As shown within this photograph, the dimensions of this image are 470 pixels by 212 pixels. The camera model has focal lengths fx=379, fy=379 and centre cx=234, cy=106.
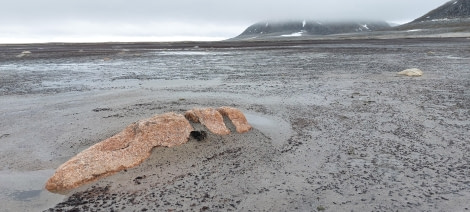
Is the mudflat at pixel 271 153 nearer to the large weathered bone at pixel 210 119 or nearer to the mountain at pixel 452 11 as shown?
the large weathered bone at pixel 210 119

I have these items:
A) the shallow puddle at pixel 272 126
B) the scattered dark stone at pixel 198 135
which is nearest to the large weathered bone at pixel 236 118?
the shallow puddle at pixel 272 126

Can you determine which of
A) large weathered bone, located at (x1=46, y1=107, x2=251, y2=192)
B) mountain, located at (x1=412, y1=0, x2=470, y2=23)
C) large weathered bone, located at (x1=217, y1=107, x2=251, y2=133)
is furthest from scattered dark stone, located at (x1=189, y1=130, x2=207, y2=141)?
mountain, located at (x1=412, y1=0, x2=470, y2=23)

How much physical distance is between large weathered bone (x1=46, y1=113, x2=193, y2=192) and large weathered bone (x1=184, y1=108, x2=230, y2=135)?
17.3 inches

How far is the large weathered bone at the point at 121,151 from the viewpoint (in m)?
6.02

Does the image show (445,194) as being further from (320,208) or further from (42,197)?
(42,197)

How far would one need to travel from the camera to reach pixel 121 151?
269 inches

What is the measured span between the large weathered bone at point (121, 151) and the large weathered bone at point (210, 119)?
439mm

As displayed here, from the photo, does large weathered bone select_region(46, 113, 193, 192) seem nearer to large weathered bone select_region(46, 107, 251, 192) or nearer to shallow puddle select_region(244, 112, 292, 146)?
large weathered bone select_region(46, 107, 251, 192)

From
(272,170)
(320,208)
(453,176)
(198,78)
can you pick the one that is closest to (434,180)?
(453,176)

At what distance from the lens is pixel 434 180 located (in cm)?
593

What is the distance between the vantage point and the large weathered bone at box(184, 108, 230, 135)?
8242mm

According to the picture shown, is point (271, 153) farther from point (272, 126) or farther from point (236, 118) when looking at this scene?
point (272, 126)

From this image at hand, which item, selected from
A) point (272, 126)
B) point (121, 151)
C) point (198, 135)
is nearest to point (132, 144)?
point (121, 151)

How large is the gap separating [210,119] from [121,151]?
7.29ft
